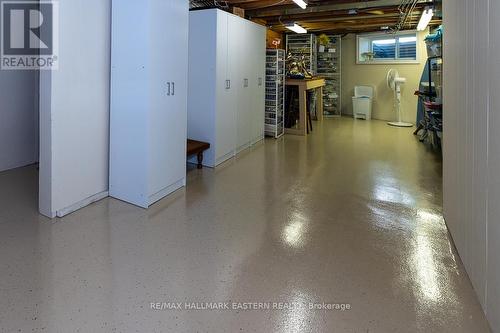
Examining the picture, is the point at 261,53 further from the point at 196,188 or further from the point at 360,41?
the point at 360,41

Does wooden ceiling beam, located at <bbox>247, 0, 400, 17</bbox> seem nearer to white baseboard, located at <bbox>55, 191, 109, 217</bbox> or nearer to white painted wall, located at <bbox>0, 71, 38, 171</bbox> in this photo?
white painted wall, located at <bbox>0, 71, 38, 171</bbox>

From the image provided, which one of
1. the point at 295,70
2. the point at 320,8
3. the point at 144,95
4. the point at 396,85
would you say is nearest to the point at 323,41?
the point at 396,85

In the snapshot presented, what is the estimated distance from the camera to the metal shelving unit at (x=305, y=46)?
993cm

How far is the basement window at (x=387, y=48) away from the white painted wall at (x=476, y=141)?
24.0ft

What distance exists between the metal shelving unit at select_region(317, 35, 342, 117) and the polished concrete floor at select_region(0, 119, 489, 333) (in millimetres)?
6760

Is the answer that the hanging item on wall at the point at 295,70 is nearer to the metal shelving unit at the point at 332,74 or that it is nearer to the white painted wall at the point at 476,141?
the metal shelving unit at the point at 332,74

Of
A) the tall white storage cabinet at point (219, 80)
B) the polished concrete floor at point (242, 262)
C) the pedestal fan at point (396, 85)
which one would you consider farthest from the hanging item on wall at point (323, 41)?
the polished concrete floor at point (242, 262)

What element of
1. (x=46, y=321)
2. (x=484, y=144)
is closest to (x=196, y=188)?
(x=46, y=321)

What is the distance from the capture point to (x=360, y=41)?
33.4 feet

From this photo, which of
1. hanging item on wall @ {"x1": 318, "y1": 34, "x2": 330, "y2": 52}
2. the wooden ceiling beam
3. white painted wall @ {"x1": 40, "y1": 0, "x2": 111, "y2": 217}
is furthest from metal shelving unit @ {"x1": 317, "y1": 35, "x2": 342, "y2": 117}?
white painted wall @ {"x1": 40, "y1": 0, "x2": 111, "y2": 217}

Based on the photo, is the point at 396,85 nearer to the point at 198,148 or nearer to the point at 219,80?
the point at 219,80

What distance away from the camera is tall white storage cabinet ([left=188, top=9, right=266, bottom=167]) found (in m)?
4.70

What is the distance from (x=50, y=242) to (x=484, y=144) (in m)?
2.74

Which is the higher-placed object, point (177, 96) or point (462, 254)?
point (177, 96)
